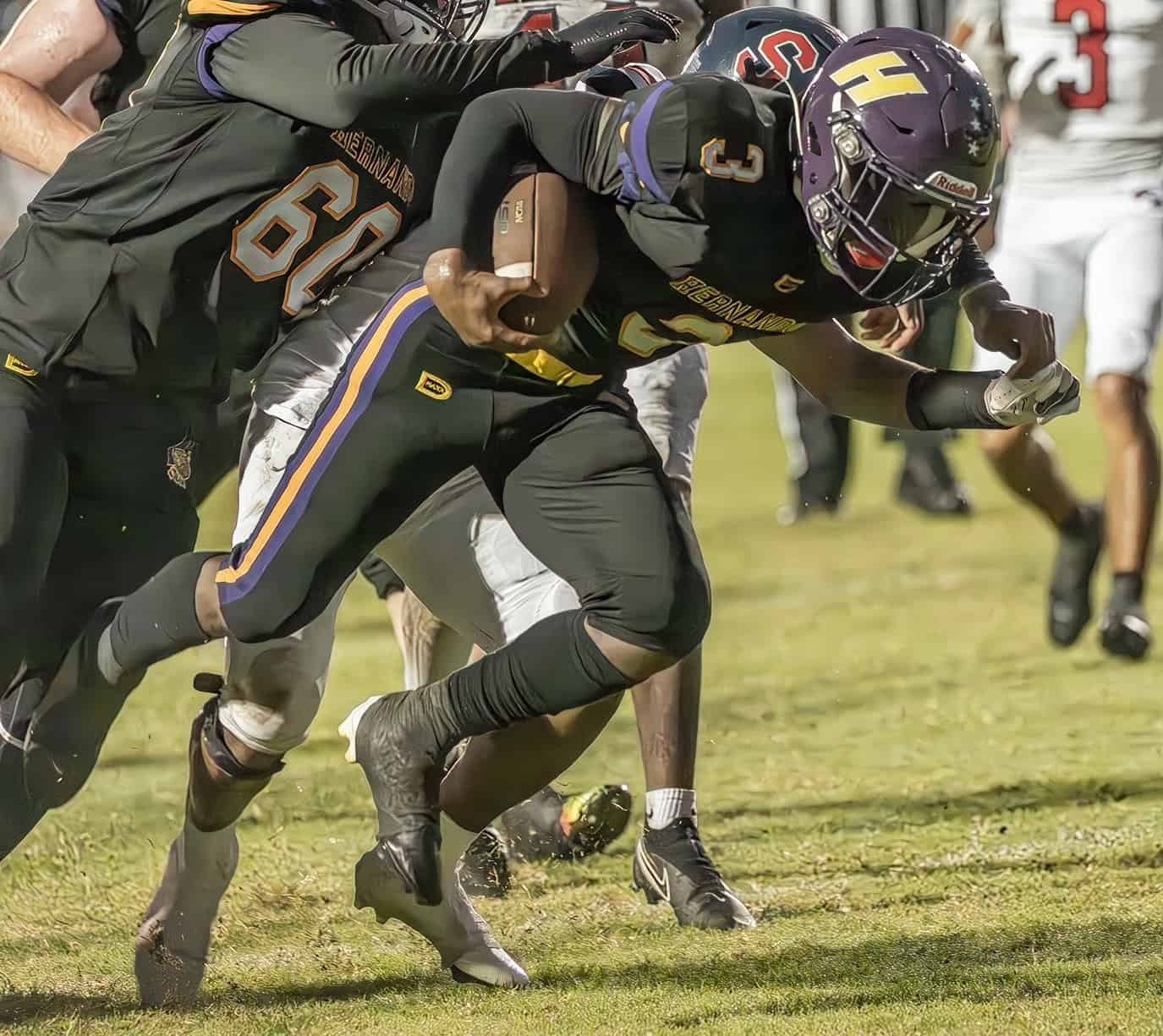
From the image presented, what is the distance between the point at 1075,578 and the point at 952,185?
4184 millimetres

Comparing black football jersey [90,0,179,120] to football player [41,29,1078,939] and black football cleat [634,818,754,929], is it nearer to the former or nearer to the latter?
football player [41,29,1078,939]

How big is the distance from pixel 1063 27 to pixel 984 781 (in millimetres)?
3245

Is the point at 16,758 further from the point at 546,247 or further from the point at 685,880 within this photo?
the point at 546,247

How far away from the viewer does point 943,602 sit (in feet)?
28.5

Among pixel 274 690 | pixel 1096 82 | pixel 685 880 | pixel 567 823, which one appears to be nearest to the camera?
pixel 274 690

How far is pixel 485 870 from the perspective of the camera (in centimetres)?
453

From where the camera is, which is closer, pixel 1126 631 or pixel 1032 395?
pixel 1032 395

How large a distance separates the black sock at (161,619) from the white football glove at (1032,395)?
157 cm

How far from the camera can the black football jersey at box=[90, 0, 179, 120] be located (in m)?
4.23

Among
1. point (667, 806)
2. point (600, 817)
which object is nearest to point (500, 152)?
point (667, 806)

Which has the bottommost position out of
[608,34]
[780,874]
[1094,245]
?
[780,874]

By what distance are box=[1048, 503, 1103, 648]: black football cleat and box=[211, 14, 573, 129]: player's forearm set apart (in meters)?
4.05

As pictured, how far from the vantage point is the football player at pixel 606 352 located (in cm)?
330

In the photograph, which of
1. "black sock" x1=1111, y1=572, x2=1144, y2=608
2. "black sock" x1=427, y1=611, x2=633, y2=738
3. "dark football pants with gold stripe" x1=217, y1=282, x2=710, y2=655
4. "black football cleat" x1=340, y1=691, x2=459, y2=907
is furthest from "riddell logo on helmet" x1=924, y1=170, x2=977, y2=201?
"black sock" x1=1111, y1=572, x2=1144, y2=608
